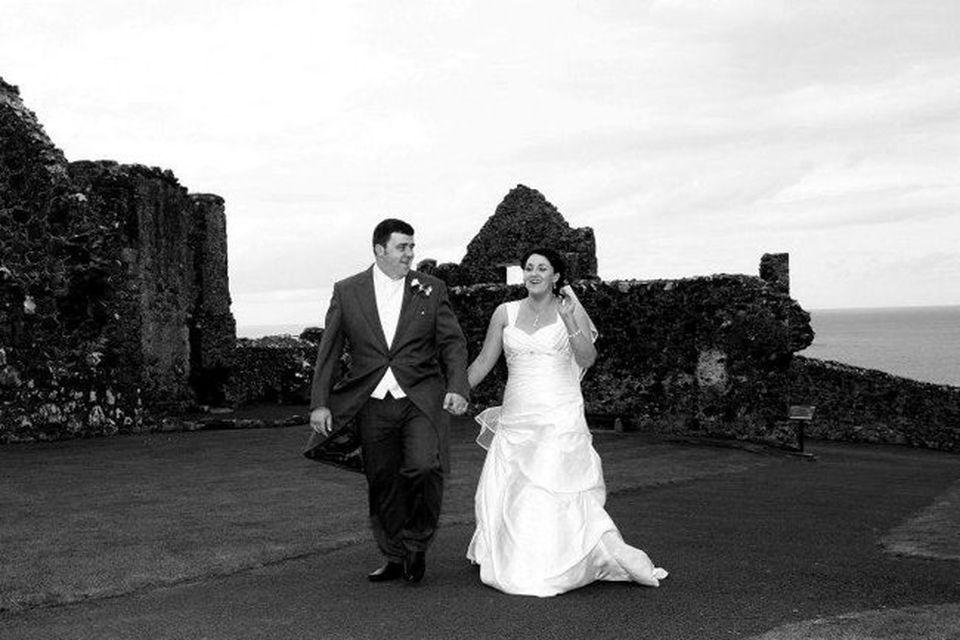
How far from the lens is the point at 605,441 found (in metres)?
14.9

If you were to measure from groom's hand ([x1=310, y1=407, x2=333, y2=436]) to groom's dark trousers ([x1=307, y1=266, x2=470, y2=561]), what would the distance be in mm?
50

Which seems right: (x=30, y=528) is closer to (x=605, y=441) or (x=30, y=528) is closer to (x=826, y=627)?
(x=826, y=627)

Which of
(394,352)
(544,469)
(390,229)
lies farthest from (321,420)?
(544,469)

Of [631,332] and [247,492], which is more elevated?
[631,332]

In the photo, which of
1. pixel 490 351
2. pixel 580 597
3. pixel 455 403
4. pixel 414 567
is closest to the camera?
pixel 580 597

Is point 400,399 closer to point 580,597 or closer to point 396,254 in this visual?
point 396,254

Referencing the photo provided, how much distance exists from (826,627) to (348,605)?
2506mm

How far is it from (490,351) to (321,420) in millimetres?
1351

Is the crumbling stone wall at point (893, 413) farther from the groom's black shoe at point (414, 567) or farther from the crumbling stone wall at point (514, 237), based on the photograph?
the groom's black shoe at point (414, 567)

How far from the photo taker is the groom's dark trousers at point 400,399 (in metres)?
6.45

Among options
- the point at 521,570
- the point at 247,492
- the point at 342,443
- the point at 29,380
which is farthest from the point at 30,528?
the point at 29,380

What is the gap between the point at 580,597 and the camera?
19.7 ft

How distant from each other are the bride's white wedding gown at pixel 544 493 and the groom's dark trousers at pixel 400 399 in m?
0.41

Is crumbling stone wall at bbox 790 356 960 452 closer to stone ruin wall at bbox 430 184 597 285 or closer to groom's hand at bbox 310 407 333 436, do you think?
stone ruin wall at bbox 430 184 597 285
